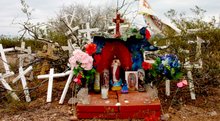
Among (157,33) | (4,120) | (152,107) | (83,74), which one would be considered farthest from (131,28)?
(4,120)

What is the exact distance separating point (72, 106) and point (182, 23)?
287 cm

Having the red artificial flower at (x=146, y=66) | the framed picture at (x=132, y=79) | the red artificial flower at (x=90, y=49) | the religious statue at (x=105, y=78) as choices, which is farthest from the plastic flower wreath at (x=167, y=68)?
the red artificial flower at (x=90, y=49)

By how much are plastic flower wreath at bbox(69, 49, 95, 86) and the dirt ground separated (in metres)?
0.51

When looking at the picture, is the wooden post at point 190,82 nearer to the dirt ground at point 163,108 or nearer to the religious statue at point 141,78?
the dirt ground at point 163,108

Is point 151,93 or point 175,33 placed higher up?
point 175,33

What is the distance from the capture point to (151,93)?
599 centimetres

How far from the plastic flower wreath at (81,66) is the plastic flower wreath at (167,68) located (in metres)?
1.04

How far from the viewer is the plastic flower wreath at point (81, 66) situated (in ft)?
19.5

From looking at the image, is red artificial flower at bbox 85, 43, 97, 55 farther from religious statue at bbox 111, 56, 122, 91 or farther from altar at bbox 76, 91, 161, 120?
altar at bbox 76, 91, 161, 120

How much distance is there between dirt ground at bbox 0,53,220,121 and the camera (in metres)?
5.84

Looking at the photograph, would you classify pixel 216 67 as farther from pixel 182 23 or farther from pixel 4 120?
pixel 4 120

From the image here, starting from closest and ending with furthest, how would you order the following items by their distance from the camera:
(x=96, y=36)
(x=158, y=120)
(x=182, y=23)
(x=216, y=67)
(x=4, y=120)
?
(x=158, y=120)
(x=4, y=120)
(x=96, y=36)
(x=216, y=67)
(x=182, y=23)

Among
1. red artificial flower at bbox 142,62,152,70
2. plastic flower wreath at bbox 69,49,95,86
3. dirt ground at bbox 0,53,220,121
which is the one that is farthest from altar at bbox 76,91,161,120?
red artificial flower at bbox 142,62,152,70

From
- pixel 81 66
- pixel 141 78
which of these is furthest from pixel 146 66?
pixel 81 66
